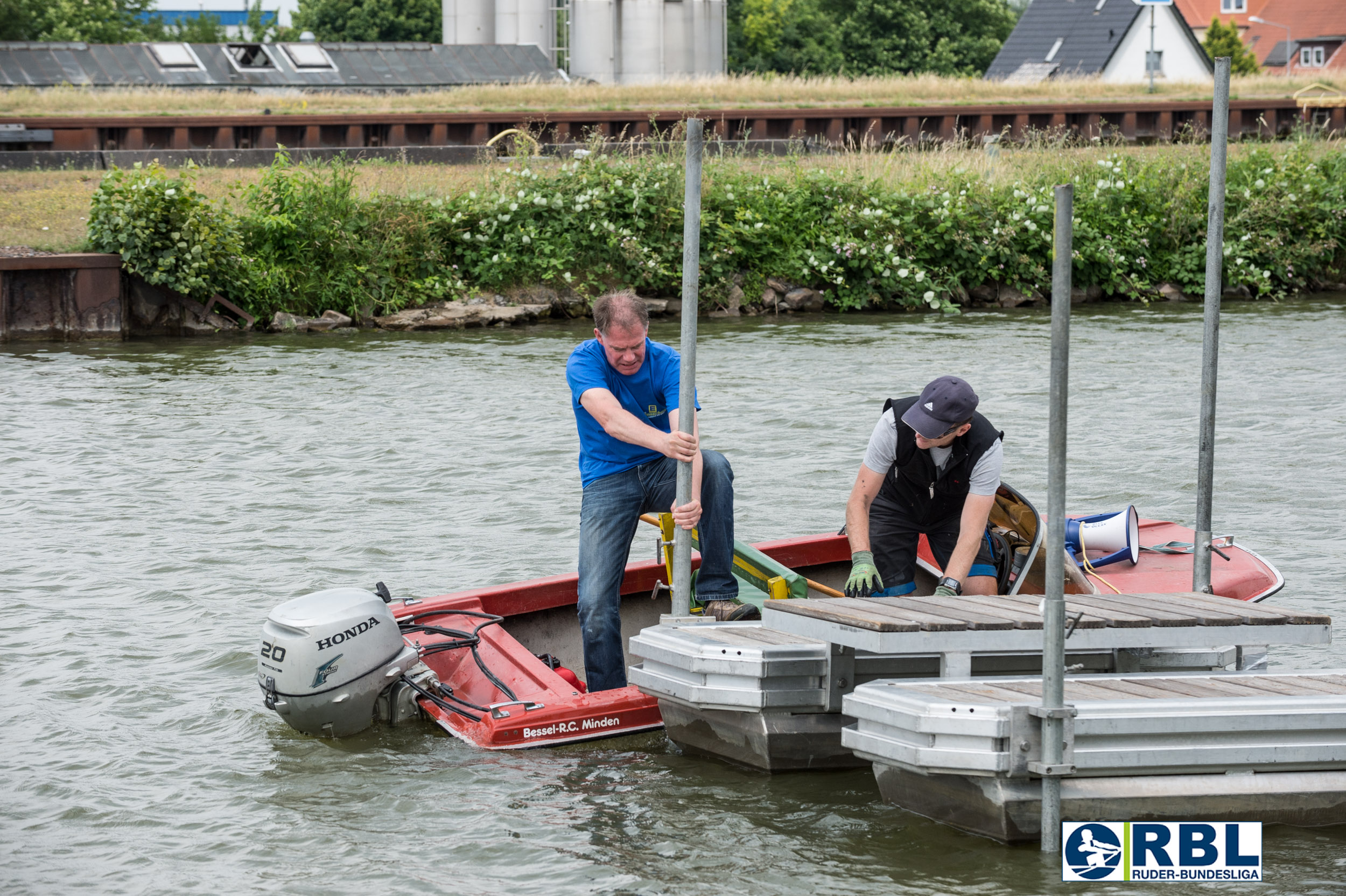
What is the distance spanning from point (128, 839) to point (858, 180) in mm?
Answer: 16727

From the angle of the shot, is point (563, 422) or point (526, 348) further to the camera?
point (526, 348)

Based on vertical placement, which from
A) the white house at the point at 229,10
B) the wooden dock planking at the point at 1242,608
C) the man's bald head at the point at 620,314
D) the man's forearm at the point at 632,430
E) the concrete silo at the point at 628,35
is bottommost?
the wooden dock planking at the point at 1242,608

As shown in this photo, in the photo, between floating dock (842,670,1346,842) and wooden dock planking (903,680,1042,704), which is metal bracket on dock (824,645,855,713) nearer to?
floating dock (842,670,1346,842)

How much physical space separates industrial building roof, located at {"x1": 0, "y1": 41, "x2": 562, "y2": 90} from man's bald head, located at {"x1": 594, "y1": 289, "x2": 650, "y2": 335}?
3463cm

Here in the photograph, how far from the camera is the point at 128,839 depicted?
17.6ft

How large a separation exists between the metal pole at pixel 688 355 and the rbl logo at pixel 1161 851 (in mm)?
1655

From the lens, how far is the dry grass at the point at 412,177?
1955 cm

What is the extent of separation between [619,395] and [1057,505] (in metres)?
2.44

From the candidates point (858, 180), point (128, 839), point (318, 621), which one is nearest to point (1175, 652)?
point (318, 621)

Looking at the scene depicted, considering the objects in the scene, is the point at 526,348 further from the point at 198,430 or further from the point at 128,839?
the point at 128,839

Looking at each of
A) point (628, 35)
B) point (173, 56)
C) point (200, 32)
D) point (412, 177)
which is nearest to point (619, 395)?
point (412, 177)

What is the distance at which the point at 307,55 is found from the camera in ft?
143

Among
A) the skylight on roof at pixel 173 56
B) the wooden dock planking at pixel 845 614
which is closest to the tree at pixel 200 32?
the skylight on roof at pixel 173 56

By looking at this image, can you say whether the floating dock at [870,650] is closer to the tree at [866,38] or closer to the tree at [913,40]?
the tree at [866,38]
